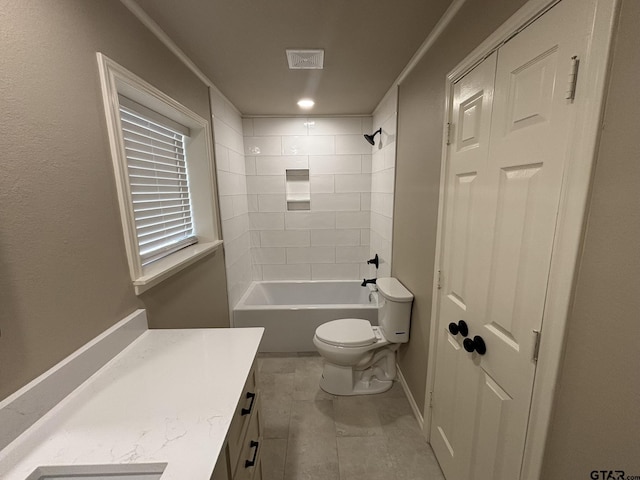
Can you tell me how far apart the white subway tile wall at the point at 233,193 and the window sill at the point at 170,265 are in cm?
44

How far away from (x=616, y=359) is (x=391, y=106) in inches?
84.4

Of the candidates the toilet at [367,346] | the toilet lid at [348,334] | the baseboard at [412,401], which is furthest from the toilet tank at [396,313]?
the baseboard at [412,401]

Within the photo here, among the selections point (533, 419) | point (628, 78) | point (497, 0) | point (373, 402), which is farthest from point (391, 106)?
point (373, 402)

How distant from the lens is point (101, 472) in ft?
1.97

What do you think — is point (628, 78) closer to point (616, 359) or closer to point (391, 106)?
point (616, 359)

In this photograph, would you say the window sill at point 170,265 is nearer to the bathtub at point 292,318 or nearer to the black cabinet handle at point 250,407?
the black cabinet handle at point 250,407

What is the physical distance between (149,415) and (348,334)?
1448 millimetres

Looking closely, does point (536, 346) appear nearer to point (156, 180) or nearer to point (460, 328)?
point (460, 328)

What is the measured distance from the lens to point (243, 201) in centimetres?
299

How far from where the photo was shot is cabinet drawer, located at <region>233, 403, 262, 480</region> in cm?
92

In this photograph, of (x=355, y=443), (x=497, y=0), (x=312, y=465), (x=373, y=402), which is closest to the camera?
(x=497, y=0)

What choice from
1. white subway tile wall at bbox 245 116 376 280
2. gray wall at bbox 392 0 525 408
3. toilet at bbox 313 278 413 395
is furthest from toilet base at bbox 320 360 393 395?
white subway tile wall at bbox 245 116 376 280

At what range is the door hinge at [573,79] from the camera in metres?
0.66

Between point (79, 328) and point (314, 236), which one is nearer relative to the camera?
point (79, 328)
